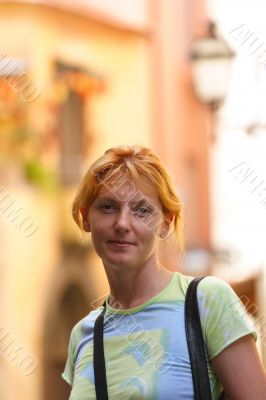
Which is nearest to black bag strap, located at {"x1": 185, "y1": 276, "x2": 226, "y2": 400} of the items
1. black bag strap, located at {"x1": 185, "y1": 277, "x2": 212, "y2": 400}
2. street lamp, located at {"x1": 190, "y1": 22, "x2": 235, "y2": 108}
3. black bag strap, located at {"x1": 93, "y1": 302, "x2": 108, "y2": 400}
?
black bag strap, located at {"x1": 185, "y1": 277, "x2": 212, "y2": 400}

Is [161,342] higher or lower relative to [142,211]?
lower

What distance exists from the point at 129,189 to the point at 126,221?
0.26 ft

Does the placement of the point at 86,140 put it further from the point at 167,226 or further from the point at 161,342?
the point at 161,342

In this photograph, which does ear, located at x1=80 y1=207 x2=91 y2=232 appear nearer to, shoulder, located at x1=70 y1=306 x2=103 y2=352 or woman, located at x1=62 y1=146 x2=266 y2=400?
woman, located at x1=62 y1=146 x2=266 y2=400

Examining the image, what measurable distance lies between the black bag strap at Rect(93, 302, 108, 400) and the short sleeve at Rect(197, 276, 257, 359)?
27 centimetres

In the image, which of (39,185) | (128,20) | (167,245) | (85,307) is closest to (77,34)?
(128,20)

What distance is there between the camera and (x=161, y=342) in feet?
9.57

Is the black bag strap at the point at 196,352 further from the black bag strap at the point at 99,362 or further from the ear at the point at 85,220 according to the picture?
the ear at the point at 85,220

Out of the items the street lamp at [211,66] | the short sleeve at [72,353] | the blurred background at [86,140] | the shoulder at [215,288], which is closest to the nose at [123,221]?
the shoulder at [215,288]

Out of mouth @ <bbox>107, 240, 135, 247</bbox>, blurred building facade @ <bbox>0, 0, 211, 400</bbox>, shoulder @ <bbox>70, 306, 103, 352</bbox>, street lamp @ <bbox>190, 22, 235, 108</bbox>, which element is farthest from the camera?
blurred building facade @ <bbox>0, 0, 211, 400</bbox>

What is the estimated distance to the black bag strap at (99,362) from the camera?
2953mm

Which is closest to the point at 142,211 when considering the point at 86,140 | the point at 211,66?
the point at 211,66

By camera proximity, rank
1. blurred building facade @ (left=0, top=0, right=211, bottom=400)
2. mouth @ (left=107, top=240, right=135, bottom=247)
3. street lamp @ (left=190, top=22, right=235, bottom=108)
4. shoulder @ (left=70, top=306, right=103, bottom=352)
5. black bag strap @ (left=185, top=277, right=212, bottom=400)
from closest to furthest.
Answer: black bag strap @ (left=185, top=277, right=212, bottom=400) → mouth @ (left=107, top=240, right=135, bottom=247) → shoulder @ (left=70, top=306, right=103, bottom=352) → street lamp @ (left=190, top=22, right=235, bottom=108) → blurred building facade @ (left=0, top=0, right=211, bottom=400)

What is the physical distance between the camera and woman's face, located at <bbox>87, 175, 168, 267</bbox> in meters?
3.01
